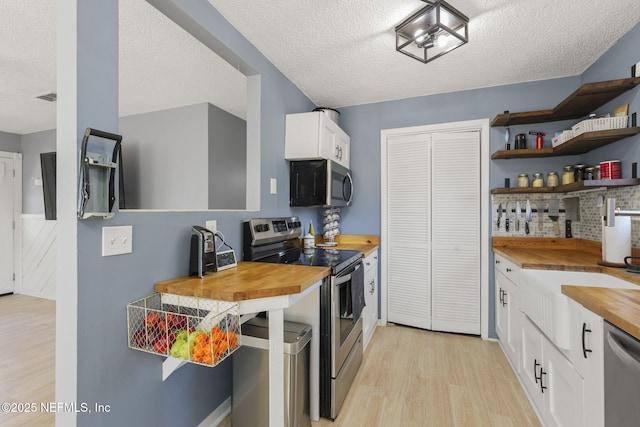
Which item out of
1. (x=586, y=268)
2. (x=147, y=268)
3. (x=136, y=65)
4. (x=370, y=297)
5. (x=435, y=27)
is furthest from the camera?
(x=370, y=297)

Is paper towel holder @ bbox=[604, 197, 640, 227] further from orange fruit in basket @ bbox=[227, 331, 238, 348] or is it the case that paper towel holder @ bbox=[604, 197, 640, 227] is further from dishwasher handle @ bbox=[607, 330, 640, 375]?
orange fruit in basket @ bbox=[227, 331, 238, 348]

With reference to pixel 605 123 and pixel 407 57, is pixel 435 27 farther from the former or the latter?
pixel 605 123

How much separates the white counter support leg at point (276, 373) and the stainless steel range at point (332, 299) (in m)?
0.52

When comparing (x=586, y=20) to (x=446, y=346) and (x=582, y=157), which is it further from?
(x=446, y=346)

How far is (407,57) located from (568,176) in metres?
1.69

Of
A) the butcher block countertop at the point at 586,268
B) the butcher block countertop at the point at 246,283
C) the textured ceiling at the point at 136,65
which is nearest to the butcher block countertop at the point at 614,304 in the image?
the butcher block countertop at the point at 586,268

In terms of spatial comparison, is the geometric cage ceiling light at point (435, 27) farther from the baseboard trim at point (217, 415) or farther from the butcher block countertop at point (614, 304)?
the baseboard trim at point (217, 415)

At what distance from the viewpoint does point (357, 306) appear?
205cm

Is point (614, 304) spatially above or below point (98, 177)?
below

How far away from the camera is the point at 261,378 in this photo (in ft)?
4.73

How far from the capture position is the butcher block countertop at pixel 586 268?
2.98 ft

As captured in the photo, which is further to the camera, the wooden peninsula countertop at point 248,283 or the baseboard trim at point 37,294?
the baseboard trim at point 37,294

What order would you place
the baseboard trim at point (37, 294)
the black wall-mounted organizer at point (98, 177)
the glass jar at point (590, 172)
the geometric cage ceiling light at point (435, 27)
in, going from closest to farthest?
the black wall-mounted organizer at point (98, 177) → the geometric cage ceiling light at point (435, 27) → the glass jar at point (590, 172) → the baseboard trim at point (37, 294)

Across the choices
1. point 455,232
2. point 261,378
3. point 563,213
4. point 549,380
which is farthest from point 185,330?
point 563,213
